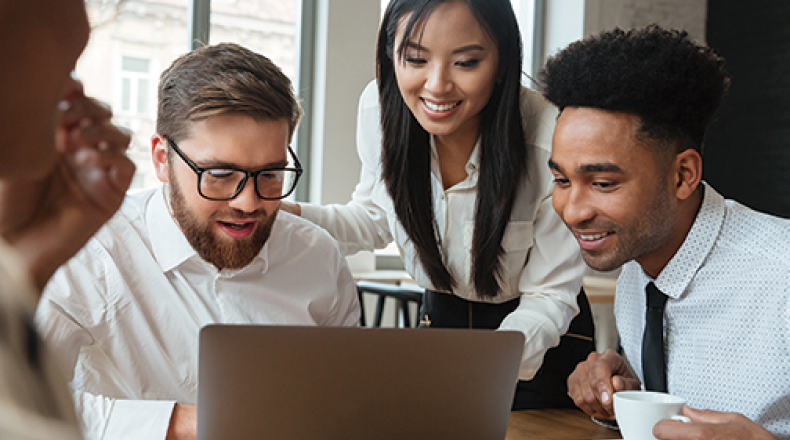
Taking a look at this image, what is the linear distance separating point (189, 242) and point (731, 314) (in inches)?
40.8

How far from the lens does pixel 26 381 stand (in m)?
0.15

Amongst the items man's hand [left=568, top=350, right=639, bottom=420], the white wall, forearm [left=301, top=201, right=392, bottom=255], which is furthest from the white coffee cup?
the white wall

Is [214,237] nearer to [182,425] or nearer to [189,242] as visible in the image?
[189,242]

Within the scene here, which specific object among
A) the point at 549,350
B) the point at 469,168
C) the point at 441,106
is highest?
the point at 441,106

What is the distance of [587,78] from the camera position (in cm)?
130

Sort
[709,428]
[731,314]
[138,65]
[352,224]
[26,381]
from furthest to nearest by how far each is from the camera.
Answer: [138,65]
[352,224]
[731,314]
[709,428]
[26,381]

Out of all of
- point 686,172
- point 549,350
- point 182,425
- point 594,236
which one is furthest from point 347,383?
point 549,350

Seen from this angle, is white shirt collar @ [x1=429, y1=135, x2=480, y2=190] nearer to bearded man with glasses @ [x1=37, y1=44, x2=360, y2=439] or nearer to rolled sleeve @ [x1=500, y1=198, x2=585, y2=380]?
rolled sleeve @ [x1=500, y1=198, x2=585, y2=380]

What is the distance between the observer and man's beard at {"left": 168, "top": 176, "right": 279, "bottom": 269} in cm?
146

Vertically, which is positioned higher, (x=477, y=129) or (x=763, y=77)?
(x=763, y=77)

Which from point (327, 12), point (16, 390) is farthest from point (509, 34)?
point (327, 12)

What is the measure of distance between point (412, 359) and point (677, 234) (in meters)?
0.67

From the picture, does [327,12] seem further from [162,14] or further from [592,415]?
[592,415]

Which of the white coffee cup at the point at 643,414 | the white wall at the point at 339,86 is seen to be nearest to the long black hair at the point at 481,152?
the white coffee cup at the point at 643,414
